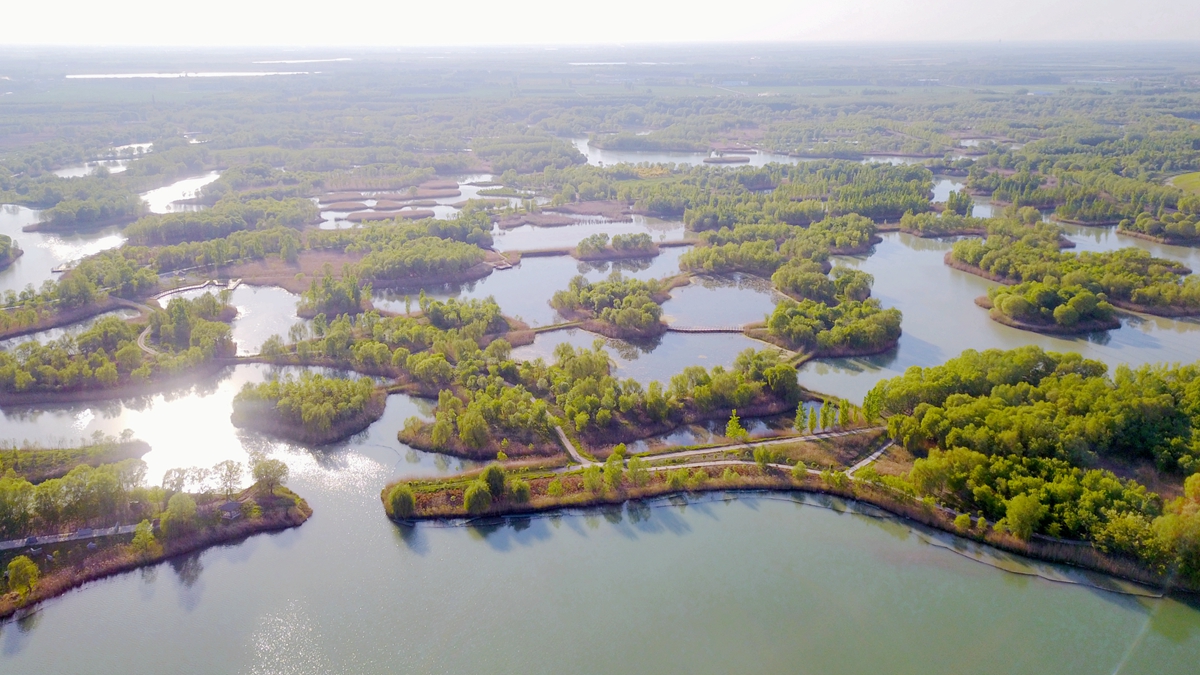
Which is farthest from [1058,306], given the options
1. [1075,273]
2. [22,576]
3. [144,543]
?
[22,576]

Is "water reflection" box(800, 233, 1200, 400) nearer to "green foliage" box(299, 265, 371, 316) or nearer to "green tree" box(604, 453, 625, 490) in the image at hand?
"green tree" box(604, 453, 625, 490)

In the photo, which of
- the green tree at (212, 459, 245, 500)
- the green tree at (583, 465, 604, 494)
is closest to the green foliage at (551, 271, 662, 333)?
the green tree at (583, 465, 604, 494)

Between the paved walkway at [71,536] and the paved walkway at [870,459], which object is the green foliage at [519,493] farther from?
the paved walkway at [71,536]

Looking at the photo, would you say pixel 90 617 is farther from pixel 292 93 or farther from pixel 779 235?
pixel 292 93

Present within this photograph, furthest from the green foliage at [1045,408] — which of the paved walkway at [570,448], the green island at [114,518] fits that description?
the green island at [114,518]

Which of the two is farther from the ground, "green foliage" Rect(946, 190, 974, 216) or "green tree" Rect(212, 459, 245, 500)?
"green foliage" Rect(946, 190, 974, 216)

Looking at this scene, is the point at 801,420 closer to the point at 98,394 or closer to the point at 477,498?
the point at 477,498
